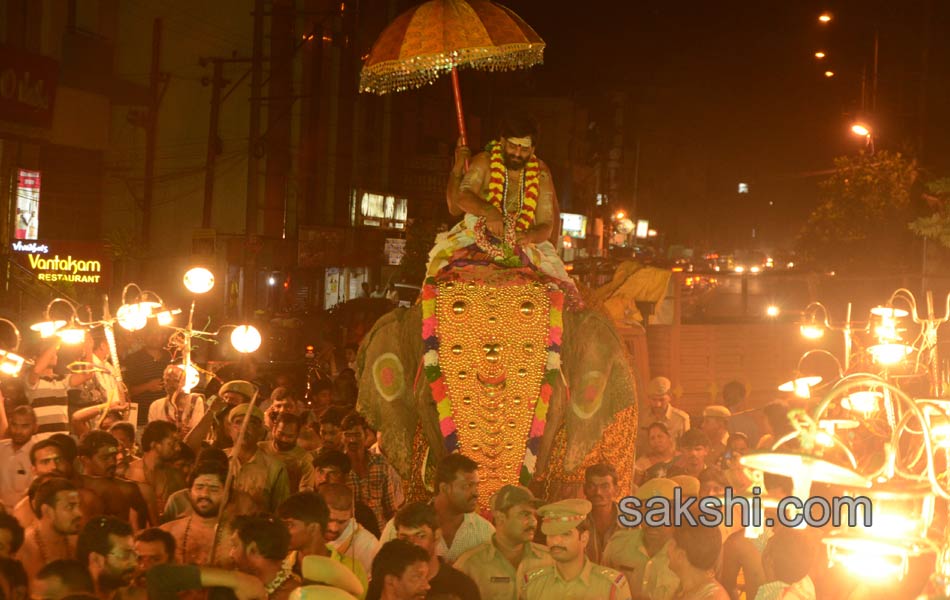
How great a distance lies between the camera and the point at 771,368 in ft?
60.5

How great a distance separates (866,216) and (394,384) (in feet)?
55.9

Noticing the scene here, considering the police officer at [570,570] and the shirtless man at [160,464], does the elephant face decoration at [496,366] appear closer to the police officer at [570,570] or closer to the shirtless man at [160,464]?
the police officer at [570,570]

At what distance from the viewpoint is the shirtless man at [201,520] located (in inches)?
279

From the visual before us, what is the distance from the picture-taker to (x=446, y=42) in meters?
9.38

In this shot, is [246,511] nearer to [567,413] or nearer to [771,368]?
[567,413]

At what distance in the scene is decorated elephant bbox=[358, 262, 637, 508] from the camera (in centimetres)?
826

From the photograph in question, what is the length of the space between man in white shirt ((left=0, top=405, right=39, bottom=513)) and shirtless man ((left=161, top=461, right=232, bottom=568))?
2199 millimetres

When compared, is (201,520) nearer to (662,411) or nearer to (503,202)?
(503,202)

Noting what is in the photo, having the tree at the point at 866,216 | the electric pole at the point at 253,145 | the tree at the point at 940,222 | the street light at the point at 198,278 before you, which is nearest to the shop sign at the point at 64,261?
the electric pole at the point at 253,145

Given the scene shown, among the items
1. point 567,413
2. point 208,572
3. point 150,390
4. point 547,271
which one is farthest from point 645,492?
point 150,390

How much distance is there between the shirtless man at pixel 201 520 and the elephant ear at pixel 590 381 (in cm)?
237

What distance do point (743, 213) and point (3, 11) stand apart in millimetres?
66572

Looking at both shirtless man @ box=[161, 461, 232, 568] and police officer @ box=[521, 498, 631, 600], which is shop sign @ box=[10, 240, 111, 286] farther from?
police officer @ box=[521, 498, 631, 600]

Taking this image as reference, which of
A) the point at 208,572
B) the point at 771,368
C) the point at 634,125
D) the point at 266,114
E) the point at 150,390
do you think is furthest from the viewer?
Answer: the point at 634,125
